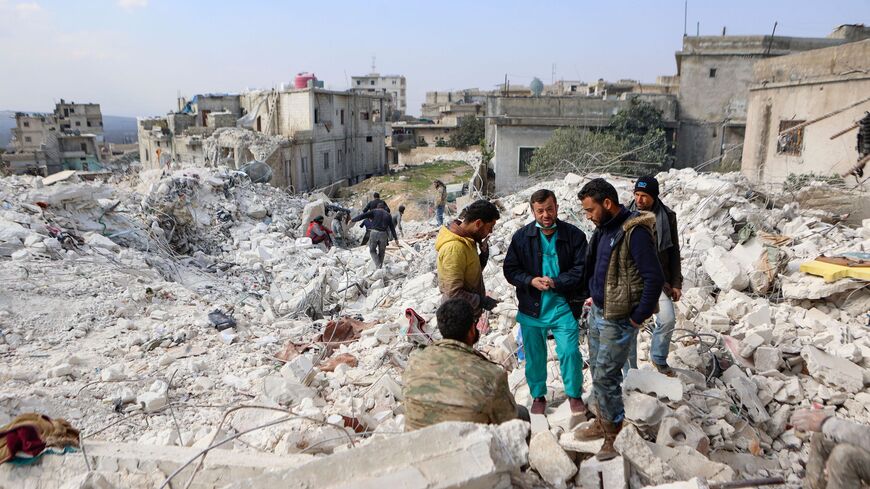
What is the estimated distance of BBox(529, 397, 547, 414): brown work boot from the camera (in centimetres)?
342

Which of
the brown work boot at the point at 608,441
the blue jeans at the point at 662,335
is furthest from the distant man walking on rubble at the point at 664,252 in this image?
the brown work boot at the point at 608,441

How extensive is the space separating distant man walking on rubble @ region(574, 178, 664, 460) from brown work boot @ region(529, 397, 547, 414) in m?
0.48

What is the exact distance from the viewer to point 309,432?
129 inches

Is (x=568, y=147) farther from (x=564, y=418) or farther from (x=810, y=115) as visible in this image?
(x=564, y=418)

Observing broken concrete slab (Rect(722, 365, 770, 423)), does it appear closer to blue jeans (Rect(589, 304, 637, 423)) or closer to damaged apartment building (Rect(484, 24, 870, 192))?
blue jeans (Rect(589, 304, 637, 423))

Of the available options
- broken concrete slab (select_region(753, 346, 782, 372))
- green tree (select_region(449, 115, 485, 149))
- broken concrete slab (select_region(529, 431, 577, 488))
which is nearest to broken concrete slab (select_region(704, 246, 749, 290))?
broken concrete slab (select_region(753, 346, 782, 372))

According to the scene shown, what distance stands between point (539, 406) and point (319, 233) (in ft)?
26.9

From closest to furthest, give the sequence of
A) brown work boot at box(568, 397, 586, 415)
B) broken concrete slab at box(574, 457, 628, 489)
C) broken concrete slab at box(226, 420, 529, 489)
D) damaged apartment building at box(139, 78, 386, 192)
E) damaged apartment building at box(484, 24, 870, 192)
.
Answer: broken concrete slab at box(226, 420, 529, 489)
broken concrete slab at box(574, 457, 628, 489)
brown work boot at box(568, 397, 586, 415)
damaged apartment building at box(484, 24, 870, 192)
damaged apartment building at box(139, 78, 386, 192)

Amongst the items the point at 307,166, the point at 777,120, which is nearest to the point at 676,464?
the point at 777,120

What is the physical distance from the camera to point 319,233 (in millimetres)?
10969

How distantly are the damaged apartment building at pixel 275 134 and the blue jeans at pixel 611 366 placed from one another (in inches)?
777

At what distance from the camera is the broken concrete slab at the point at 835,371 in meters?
3.79

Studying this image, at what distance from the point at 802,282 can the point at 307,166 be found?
74.4ft

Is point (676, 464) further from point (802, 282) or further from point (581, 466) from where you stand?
point (802, 282)
